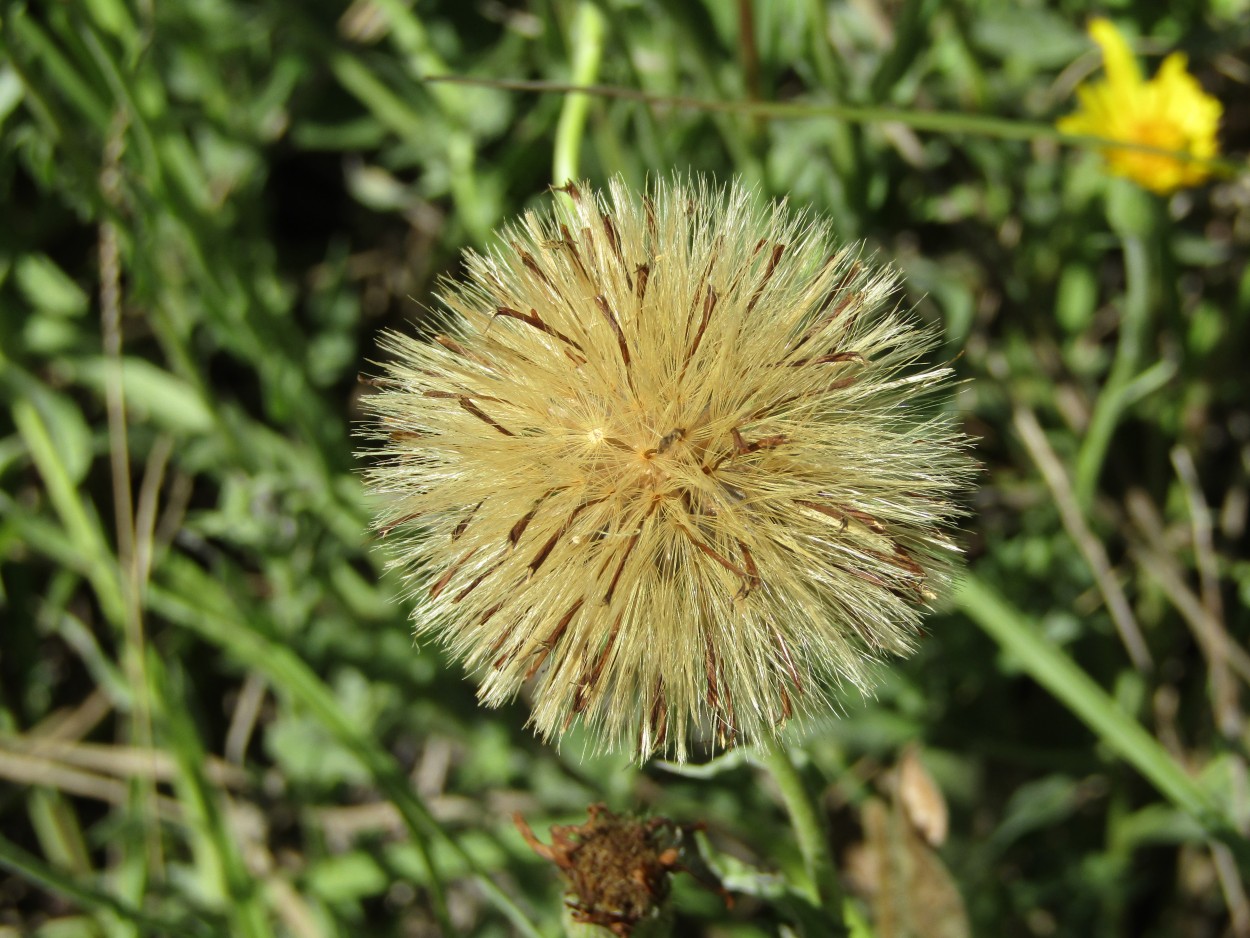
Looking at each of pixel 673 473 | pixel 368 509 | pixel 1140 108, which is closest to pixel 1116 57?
pixel 1140 108

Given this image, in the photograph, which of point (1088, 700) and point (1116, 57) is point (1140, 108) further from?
point (1088, 700)

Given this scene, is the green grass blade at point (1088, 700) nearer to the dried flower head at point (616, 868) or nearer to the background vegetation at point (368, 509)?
the background vegetation at point (368, 509)

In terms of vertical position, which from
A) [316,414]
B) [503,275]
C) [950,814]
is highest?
[316,414]

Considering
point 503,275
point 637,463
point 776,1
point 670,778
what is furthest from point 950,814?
point 776,1

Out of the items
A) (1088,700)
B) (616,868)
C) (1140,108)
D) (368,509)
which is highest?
(1140,108)

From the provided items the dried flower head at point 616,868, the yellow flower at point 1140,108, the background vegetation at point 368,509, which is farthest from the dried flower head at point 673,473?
the yellow flower at point 1140,108

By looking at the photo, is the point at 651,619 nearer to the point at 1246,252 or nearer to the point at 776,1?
the point at 776,1
